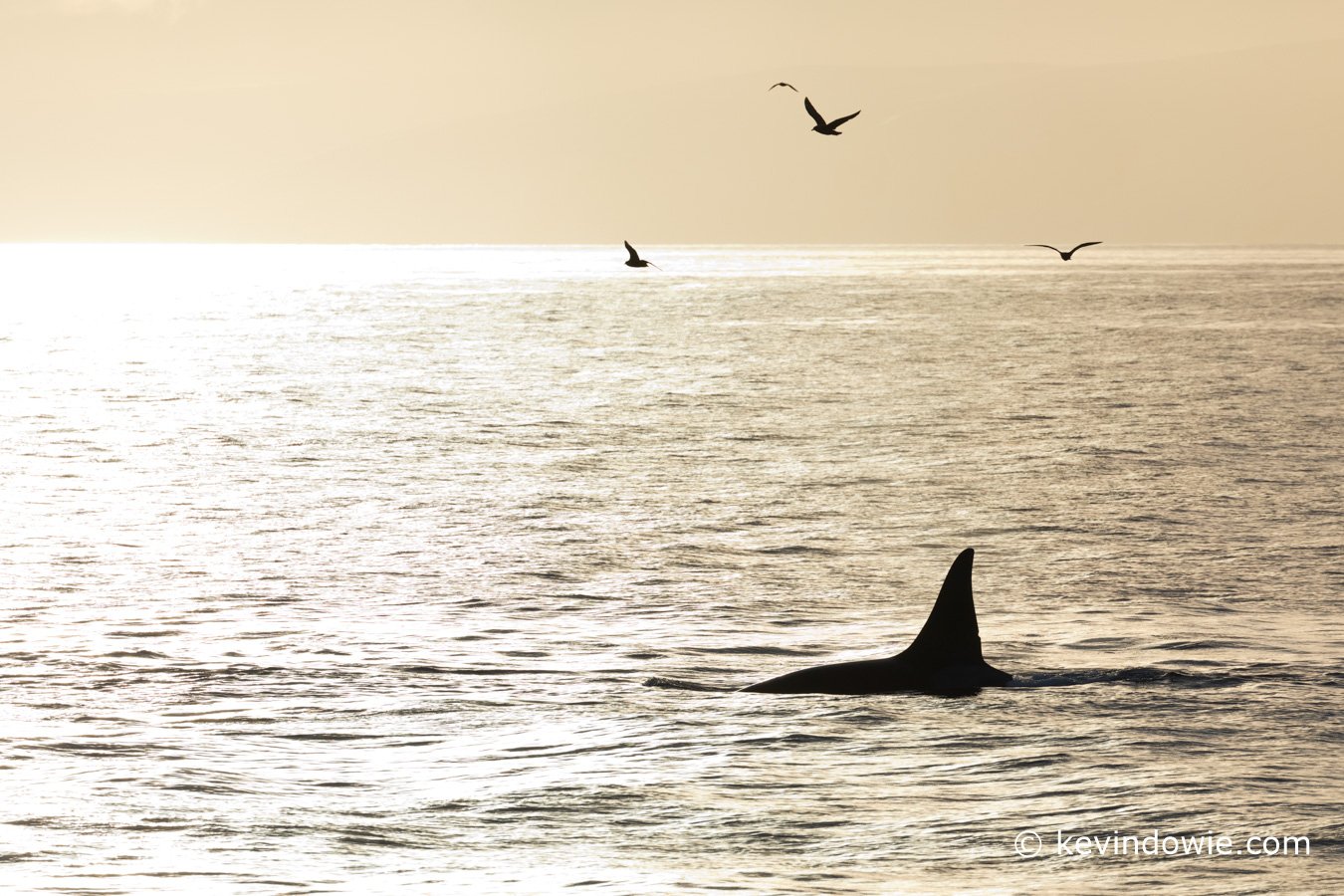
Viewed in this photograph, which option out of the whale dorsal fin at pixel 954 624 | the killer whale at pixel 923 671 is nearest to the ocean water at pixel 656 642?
the killer whale at pixel 923 671

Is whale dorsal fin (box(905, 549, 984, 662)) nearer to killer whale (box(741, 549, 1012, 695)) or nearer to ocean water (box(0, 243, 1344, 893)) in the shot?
killer whale (box(741, 549, 1012, 695))

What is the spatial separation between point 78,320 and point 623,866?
359 feet

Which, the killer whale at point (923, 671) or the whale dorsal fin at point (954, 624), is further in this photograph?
the killer whale at point (923, 671)

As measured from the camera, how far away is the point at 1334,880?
36.2 feet

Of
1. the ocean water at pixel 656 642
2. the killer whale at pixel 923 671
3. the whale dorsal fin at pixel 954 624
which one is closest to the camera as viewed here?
the ocean water at pixel 656 642

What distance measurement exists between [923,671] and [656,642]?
381 centimetres

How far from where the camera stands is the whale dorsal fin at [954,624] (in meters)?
16.5

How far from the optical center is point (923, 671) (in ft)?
55.8

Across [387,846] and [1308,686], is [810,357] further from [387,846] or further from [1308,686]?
[387,846]

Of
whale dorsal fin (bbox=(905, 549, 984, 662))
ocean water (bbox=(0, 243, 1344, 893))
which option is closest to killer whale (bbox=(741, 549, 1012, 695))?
whale dorsal fin (bbox=(905, 549, 984, 662))

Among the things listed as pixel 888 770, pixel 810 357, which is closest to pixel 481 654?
pixel 888 770

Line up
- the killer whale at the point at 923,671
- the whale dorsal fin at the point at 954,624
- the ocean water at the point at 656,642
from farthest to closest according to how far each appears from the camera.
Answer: the killer whale at the point at 923,671
the whale dorsal fin at the point at 954,624
the ocean water at the point at 656,642

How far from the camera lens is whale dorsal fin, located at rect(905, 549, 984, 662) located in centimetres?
1647

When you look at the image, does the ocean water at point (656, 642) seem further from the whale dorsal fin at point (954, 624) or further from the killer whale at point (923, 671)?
the whale dorsal fin at point (954, 624)
